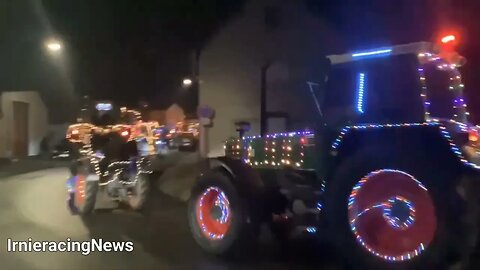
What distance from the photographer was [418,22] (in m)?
15.9

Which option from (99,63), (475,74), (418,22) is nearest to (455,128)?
(475,74)

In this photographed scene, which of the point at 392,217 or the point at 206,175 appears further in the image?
the point at 206,175

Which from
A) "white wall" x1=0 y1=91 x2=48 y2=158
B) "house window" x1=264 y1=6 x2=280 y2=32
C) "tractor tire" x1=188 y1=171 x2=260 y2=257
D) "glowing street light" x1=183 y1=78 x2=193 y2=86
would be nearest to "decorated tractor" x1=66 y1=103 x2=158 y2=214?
"tractor tire" x1=188 y1=171 x2=260 y2=257

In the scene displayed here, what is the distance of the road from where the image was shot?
696 cm

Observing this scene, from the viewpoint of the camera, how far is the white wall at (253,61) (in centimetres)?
1933

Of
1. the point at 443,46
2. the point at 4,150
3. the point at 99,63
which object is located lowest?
the point at 4,150

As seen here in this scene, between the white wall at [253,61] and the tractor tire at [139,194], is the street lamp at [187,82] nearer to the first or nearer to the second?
the white wall at [253,61]

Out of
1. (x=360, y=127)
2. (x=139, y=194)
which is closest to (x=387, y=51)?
(x=360, y=127)

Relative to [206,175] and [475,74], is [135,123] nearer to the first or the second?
[206,175]

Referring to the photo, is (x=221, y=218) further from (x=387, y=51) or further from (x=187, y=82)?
(x=187, y=82)

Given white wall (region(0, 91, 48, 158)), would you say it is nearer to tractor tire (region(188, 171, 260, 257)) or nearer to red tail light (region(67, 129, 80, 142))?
red tail light (region(67, 129, 80, 142))

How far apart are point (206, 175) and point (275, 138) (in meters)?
1.02

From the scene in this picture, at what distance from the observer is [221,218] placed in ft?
25.6

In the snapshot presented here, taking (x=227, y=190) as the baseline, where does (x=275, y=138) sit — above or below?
above
